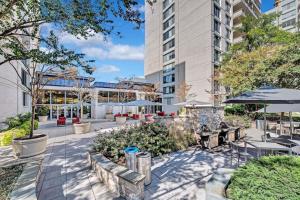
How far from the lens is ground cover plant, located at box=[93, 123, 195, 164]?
5371 millimetres

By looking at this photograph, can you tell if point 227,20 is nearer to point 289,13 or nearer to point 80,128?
point 289,13

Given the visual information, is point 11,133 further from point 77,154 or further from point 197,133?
point 197,133

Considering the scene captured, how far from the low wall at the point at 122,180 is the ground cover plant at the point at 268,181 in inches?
68.0

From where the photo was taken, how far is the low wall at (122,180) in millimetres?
3376

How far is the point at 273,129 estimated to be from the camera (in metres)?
11.8

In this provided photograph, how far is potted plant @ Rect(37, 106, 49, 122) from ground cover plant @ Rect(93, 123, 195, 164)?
753 inches

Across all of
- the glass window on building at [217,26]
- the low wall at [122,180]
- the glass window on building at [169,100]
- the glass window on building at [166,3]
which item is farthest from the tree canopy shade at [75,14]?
the glass window on building at [166,3]

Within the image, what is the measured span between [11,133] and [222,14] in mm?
34823

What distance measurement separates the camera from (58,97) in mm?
23641

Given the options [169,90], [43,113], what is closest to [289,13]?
[169,90]

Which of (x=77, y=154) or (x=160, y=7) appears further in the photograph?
(x=160, y=7)

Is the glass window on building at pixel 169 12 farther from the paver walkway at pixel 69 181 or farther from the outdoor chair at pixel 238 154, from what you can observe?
the paver walkway at pixel 69 181

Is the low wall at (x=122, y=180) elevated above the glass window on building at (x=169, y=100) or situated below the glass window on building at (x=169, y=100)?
below

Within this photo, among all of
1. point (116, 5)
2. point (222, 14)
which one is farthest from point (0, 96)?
point (222, 14)
